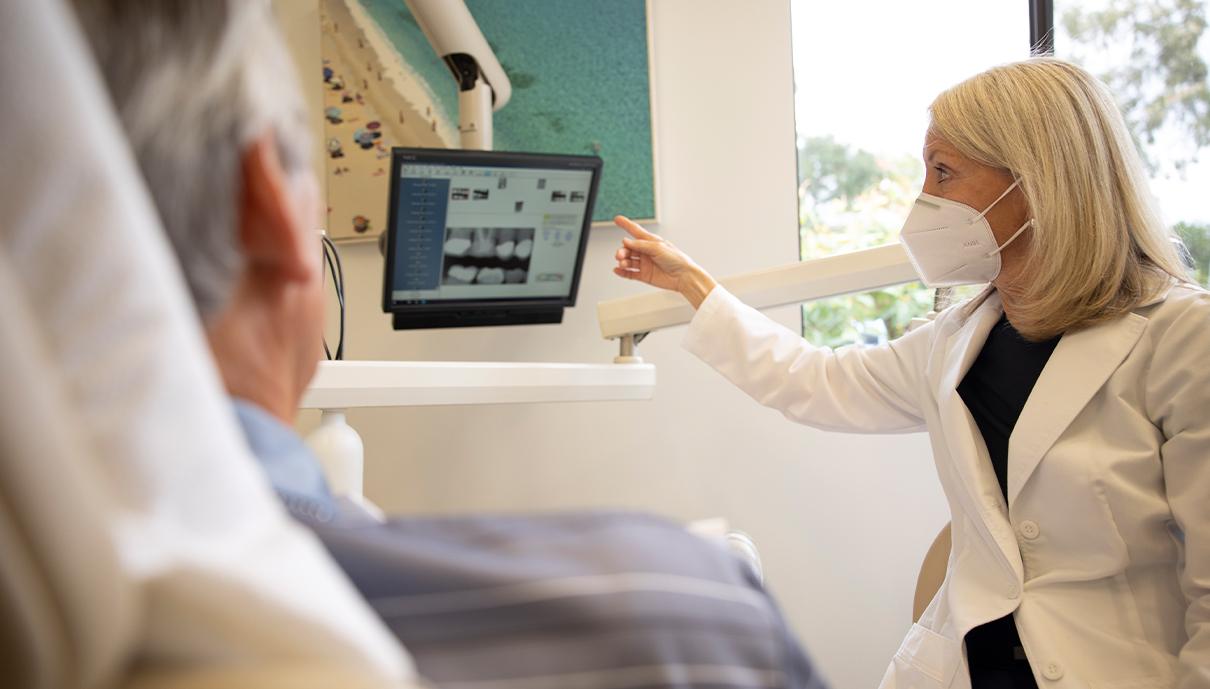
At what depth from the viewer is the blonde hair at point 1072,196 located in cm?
128

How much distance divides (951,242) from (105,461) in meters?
1.31

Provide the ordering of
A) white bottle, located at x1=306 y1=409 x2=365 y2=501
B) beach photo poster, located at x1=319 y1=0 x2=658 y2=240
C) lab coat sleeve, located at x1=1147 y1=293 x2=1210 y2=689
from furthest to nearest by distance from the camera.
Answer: beach photo poster, located at x1=319 y1=0 x2=658 y2=240 → white bottle, located at x1=306 y1=409 x2=365 y2=501 → lab coat sleeve, located at x1=1147 y1=293 x2=1210 y2=689

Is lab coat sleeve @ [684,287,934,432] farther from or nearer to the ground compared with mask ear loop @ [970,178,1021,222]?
nearer to the ground

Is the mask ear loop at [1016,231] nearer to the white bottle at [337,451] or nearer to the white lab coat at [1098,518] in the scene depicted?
the white lab coat at [1098,518]

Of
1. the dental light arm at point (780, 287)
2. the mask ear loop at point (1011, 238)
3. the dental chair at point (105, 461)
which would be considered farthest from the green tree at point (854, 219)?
the dental chair at point (105, 461)

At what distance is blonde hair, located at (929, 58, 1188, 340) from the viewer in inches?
50.3

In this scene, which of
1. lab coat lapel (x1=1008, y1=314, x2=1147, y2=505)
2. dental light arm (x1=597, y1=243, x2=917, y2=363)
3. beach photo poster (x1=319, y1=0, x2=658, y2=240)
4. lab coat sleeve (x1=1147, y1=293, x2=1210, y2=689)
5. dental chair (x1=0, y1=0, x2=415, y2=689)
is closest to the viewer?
dental chair (x1=0, y1=0, x2=415, y2=689)

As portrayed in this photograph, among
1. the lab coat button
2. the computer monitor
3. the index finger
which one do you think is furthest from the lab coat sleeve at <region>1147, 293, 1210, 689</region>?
the computer monitor

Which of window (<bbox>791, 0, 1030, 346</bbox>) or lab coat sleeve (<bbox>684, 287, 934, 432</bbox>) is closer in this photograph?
lab coat sleeve (<bbox>684, 287, 934, 432</bbox>)

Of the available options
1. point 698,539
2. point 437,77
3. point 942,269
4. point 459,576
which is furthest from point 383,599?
point 437,77

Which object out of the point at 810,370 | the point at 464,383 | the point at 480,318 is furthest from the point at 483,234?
the point at 810,370

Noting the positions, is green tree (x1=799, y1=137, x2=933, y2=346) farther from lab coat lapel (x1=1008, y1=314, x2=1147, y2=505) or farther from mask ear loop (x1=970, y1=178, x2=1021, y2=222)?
lab coat lapel (x1=1008, y1=314, x2=1147, y2=505)

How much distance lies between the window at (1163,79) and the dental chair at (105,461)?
220 centimetres

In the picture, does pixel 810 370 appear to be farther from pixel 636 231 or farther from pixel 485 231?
pixel 485 231
